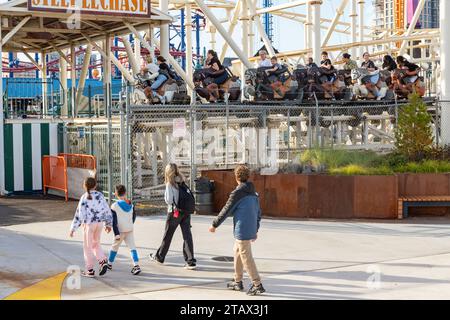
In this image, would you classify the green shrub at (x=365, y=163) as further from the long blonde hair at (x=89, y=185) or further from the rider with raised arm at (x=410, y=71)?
the long blonde hair at (x=89, y=185)

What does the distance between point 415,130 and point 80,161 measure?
27.8ft

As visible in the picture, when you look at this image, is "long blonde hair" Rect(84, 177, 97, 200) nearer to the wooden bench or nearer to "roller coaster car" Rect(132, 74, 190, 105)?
the wooden bench

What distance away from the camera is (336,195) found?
15844 millimetres

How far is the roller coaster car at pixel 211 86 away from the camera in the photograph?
64.8 ft

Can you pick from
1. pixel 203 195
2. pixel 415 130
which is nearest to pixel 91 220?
pixel 203 195

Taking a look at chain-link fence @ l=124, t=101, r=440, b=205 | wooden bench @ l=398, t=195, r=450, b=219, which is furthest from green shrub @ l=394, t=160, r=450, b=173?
chain-link fence @ l=124, t=101, r=440, b=205

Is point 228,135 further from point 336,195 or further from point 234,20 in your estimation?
point 234,20

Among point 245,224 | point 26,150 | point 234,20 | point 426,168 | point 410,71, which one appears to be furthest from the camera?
point 234,20

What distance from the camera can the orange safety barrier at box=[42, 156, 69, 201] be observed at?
19.5m

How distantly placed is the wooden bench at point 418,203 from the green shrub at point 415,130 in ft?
7.26

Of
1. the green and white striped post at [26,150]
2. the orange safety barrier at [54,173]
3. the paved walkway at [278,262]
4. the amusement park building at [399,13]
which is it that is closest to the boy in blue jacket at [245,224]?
the paved walkway at [278,262]
